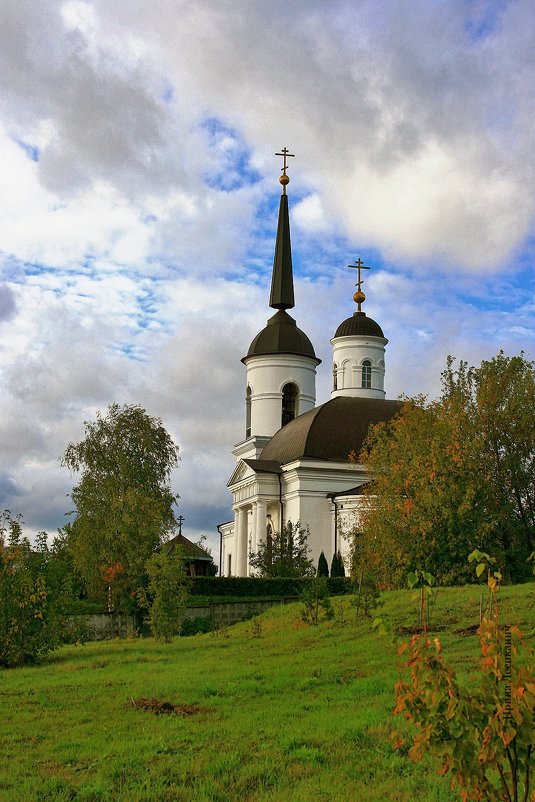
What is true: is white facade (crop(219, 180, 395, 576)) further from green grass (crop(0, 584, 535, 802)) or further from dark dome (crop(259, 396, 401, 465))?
green grass (crop(0, 584, 535, 802))

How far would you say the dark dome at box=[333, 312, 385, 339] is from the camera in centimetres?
6141

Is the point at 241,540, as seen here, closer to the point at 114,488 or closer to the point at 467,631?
the point at 114,488

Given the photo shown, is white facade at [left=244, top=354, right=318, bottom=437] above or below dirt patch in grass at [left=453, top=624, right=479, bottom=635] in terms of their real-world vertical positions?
above

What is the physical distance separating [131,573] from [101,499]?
50.3ft

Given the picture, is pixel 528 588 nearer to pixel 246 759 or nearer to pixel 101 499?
pixel 246 759

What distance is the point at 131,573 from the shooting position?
97.9ft

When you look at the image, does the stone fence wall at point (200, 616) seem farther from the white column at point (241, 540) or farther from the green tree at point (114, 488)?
the white column at point (241, 540)

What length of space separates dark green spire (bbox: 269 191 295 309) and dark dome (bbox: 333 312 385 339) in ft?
13.9

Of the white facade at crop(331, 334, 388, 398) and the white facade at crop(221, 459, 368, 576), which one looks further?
the white facade at crop(331, 334, 388, 398)

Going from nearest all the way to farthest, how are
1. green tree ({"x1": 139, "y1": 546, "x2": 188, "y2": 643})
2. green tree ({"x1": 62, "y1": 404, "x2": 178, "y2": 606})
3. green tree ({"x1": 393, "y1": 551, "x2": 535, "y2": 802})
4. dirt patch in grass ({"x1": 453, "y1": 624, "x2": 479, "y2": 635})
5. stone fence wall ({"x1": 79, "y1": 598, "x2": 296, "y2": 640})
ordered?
green tree ({"x1": 393, "y1": 551, "x2": 535, "y2": 802}), dirt patch in grass ({"x1": 453, "y1": 624, "x2": 479, "y2": 635}), green tree ({"x1": 139, "y1": 546, "x2": 188, "y2": 643}), stone fence wall ({"x1": 79, "y1": 598, "x2": 296, "y2": 640}), green tree ({"x1": 62, "y1": 404, "x2": 178, "y2": 606})

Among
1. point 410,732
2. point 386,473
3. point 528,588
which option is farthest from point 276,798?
point 386,473

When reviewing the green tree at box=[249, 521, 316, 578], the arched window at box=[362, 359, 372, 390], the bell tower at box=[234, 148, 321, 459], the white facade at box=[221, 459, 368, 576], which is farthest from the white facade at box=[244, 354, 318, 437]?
the green tree at box=[249, 521, 316, 578]

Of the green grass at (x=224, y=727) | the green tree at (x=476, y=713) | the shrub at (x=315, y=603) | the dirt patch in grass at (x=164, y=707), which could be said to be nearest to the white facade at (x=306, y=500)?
the shrub at (x=315, y=603)

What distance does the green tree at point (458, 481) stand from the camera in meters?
28.1
